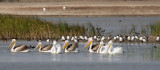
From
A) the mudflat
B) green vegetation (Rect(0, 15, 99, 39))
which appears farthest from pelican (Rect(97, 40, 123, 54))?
the mudflat

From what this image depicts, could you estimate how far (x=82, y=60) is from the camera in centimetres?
1933

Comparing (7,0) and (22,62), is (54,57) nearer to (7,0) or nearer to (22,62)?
(22,62)

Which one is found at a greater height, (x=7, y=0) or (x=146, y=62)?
(x=146, y=62)

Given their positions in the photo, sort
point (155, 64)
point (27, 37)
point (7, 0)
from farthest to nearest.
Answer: point (7, 0), point (27, 37), point (155, 64)

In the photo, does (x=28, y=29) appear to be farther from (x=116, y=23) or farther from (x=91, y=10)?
(x=91, y=10)

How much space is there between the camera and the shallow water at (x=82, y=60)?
1761 centimetres

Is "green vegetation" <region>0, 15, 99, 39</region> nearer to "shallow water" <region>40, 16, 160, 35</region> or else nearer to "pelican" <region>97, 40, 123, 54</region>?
"shallow water" <region>40, 16, 160, 35</region>

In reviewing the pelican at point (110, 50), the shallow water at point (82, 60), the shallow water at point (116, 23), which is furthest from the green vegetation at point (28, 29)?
the pelican at point (110, 50)

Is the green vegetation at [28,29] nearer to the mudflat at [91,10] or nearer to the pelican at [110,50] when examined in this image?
the pelican at [110,50]

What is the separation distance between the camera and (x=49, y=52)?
2198 cm

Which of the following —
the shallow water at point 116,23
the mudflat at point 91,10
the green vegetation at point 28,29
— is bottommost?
the mudflat at point 91,10

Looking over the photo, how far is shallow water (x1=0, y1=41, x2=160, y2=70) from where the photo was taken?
57.8ft

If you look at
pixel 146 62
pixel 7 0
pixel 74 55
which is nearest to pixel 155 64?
pixel 146 62

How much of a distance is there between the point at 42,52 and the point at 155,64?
16.0 feet
